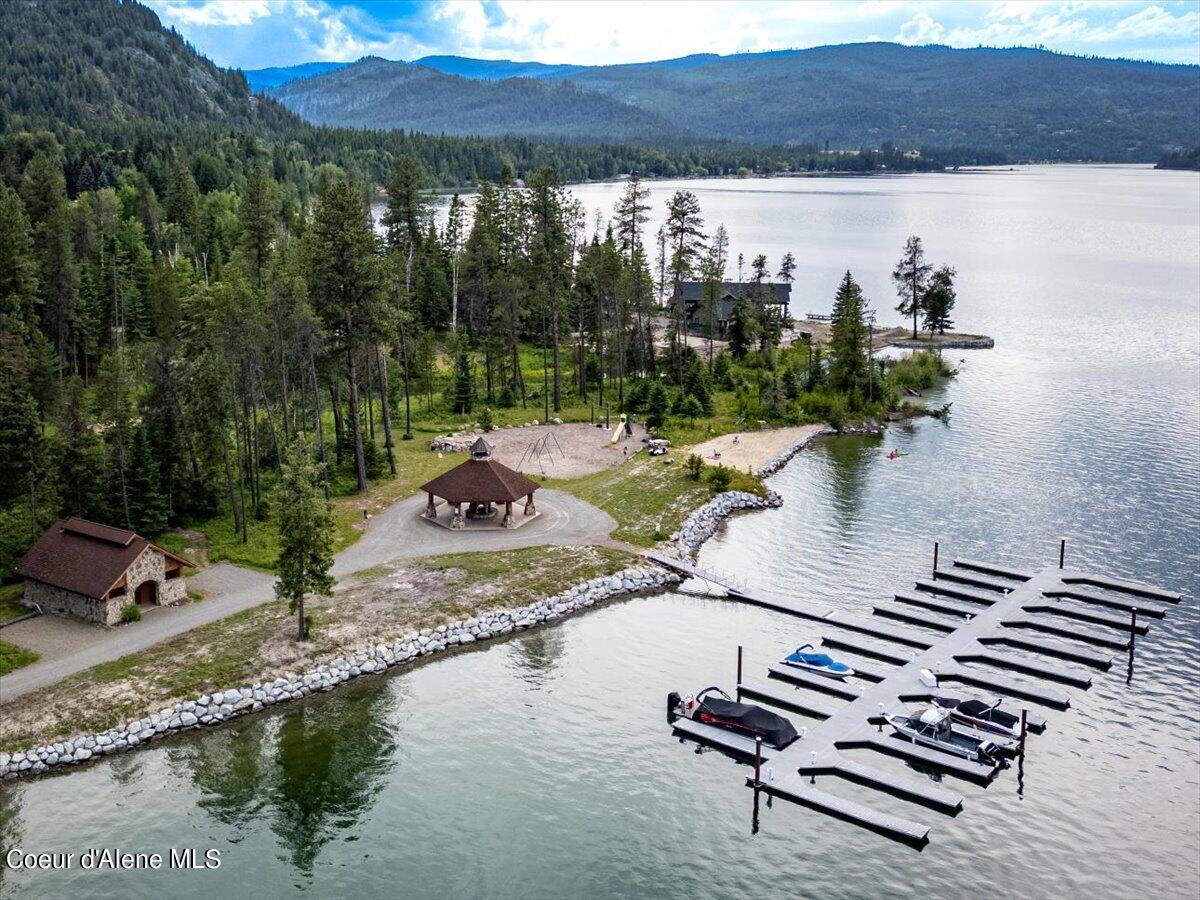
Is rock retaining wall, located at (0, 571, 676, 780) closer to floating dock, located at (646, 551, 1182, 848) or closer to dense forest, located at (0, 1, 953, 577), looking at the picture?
floating dock, located at (646, 551, 1182, 848)

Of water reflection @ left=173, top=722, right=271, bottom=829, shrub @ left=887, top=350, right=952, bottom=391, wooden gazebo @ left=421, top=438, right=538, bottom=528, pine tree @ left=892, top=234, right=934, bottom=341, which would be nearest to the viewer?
water reflection @ left=173, top=722, right=271, bottom=829

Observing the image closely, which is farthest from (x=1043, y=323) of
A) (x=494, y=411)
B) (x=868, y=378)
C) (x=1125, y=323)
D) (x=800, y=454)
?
(x=494, y=411)

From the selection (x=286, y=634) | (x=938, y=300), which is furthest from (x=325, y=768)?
(x=938, y=300)

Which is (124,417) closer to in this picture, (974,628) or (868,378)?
(974,628)

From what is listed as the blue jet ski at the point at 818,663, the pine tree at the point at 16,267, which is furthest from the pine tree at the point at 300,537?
the pine tree at the point at 16,267

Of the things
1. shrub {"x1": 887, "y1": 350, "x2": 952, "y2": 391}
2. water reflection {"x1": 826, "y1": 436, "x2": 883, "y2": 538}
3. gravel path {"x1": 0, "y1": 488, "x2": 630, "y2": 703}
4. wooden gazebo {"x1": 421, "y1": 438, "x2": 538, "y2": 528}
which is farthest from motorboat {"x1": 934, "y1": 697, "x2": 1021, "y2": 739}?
shrub {"x1": 887, "y1": 350, "x2": 952, "y2": 391}

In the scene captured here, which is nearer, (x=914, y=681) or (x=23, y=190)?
(x=914, y=681)

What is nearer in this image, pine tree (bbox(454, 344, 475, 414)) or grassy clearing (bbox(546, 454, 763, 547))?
grassy clearing (bbox(546, 454, 763, 547))
